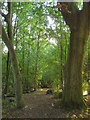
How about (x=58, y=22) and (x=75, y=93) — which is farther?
(x=58, y=22)

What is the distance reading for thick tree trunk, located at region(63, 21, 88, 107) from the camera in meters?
4.89

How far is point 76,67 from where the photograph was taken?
4.94 metres

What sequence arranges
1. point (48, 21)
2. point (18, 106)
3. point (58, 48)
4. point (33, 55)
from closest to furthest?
point (18, 106), point (48, 21), point (58, 48), point (33, 55)

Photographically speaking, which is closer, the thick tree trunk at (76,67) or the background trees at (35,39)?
the thick tree trunk at (76,67)

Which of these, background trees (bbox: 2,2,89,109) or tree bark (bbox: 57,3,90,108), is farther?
background trees (bbox: 2,2,89,109)

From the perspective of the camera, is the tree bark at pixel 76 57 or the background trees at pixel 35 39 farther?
the background trees at pixel 35 39

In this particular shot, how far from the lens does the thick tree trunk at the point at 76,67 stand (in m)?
4.89

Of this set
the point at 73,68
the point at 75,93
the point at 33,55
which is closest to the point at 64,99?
the point at 75,93

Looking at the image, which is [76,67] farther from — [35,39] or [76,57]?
[35,39]

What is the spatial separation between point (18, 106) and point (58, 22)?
4.94 meters

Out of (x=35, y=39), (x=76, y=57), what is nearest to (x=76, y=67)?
(x=76, y=57)

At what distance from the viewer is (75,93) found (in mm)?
4906

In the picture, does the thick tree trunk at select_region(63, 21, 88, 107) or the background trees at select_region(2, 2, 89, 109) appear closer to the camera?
the thick tree trunk at select_region(63, 21, 88, 107)

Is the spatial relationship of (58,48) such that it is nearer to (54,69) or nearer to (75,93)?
(54,69)
